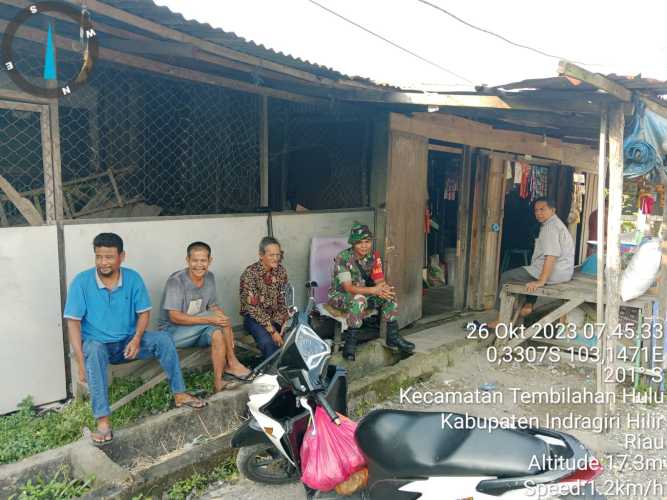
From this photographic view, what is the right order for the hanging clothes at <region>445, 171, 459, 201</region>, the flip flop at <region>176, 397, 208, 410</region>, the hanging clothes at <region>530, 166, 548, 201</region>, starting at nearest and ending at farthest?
1. the flip flop at <region>176, 397, 208, 410</region>
2. the hanging clothes at <region>445, 171, 459, 201</region>
3. the hanging clothes at <region>530, 166, 548, 201</region>

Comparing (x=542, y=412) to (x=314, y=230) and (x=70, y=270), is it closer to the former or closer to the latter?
(x=314, y=230)

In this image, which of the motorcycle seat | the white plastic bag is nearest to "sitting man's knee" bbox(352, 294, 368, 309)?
the white plastic bag

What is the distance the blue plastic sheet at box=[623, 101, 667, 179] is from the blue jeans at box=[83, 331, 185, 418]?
3909 mm

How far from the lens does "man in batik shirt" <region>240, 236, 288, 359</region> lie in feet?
14.5

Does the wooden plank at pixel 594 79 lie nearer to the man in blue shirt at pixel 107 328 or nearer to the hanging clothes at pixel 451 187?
the man in blue shirt at pixel 107 328

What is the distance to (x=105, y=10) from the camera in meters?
3.06

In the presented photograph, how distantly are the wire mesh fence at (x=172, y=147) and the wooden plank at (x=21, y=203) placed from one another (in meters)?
1.24

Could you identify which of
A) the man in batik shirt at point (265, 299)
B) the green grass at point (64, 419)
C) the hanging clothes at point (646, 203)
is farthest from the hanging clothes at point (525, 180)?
the green grass at point (64, 419)

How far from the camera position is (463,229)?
745 cm

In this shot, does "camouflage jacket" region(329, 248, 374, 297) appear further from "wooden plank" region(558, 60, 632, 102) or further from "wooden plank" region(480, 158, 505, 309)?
"wooden plank" region(480, 158, 505, 309)

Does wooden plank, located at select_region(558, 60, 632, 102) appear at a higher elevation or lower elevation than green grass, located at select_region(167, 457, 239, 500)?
higher

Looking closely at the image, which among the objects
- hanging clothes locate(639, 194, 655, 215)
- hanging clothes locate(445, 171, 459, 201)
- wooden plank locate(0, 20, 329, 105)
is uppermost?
wooden plank locate(0, 20, 329, 105)

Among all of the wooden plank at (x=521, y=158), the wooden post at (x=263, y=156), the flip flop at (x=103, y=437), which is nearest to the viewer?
the flip flop at (x=103, y=437)

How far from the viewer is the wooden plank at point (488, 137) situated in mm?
6125
